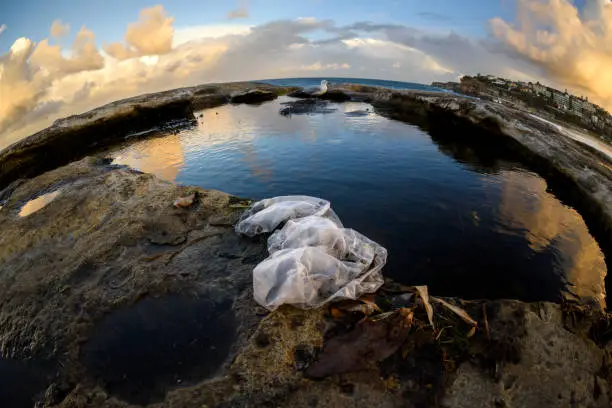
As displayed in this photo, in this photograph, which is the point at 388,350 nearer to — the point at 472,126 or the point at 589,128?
the point at 472,126

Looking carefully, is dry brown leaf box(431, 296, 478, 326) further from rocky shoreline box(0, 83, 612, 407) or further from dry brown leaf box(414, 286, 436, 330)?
dry brown leaf box(414, 286, 436, 330)

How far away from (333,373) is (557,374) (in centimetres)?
258

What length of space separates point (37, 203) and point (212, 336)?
8.08 m

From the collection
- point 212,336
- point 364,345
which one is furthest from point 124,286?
point 364,345

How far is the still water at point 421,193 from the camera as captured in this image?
6375 millimetres

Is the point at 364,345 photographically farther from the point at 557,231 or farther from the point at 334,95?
the point at 334,95

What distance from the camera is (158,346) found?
Result: 4305mm

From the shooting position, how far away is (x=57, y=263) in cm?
621

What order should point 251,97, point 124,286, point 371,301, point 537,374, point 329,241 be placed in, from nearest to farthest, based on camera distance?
point 537,374 < point 371,301 < point 329,241 < point 124,286 < point 251,97

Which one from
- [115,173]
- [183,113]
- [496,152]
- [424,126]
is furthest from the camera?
[183,113]

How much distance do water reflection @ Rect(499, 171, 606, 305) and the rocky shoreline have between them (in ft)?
2.01

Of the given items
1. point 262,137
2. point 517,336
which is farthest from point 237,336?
point 262,137

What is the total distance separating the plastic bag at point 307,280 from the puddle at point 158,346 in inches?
31.3

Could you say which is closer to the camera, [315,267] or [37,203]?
[315,267]
